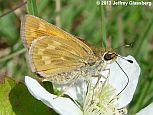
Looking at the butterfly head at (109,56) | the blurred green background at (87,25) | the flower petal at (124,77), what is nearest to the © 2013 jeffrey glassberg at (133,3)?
the blurred green background at (87,25)

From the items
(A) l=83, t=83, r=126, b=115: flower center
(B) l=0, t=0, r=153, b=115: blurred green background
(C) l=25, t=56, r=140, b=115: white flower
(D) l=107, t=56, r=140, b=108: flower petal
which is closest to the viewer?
(C) l=25, t=56, r=140, b=115: white flower

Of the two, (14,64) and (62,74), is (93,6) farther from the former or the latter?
(62,74)

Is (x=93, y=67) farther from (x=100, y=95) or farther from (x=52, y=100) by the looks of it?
(x=52, y=100)

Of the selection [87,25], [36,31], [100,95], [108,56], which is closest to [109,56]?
[108,56]

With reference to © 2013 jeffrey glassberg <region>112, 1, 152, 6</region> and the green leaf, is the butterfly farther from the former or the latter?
© 2013 jeffrey glassberg <region>112, 1, 152, 6</region>

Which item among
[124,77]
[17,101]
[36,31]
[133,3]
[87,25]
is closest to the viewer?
[17,101]

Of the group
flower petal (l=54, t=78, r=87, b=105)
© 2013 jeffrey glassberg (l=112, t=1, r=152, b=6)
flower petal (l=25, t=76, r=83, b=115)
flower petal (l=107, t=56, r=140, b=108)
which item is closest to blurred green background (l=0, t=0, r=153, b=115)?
© 2013 jeffrey glassberg (l=112, t=1, r=152, b=6)

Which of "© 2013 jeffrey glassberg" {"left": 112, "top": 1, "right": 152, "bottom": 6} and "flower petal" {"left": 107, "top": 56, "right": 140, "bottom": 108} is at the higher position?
"© 2013 jeffrey glassberg" {"left": 112, "top": 1, "right": 152, "bottom": 6}
